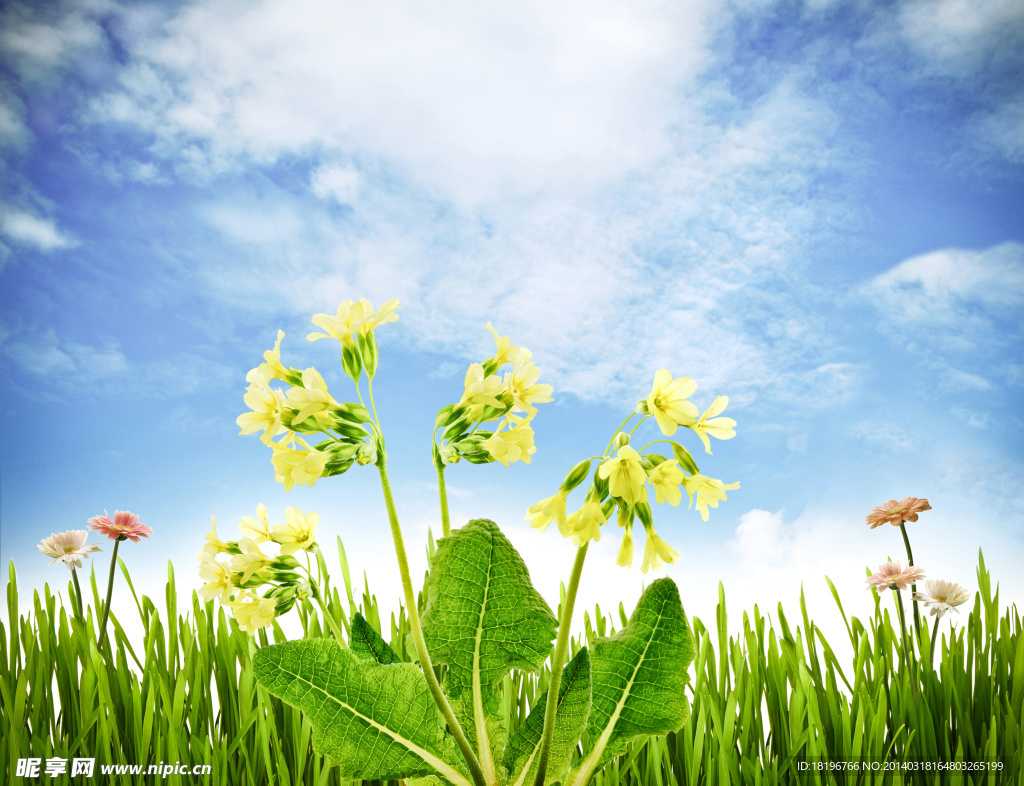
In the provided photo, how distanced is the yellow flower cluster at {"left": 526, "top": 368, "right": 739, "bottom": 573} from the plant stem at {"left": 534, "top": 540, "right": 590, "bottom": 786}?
1.5 inches

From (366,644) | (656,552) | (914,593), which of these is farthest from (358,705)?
(914,593)

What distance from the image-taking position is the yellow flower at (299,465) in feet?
2.72

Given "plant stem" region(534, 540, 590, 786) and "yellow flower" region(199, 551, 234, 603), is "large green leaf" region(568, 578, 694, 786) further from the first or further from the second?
"yellow flower" region(199, 551, 234, 603)

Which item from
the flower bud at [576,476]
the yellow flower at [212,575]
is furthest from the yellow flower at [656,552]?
the yellow flower at [212,575]

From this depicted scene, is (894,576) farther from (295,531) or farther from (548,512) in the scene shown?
(295,531)

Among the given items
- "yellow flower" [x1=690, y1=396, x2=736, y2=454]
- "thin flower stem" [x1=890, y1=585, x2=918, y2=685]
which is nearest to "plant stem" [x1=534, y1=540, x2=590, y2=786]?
"yellow flower" [x1=690, y1=396, x2=736, y2=454]

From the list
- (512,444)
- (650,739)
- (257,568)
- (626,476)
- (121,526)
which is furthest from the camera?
(121,526)

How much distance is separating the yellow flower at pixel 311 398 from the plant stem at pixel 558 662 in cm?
37

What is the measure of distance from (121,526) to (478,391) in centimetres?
144

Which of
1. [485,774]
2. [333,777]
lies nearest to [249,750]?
[333,777]

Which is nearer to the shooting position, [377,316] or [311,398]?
[311,398]

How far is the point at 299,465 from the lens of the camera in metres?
0.85

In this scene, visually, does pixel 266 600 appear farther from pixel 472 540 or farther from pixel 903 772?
pixel 903 772

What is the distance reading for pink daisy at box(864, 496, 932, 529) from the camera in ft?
6.33
